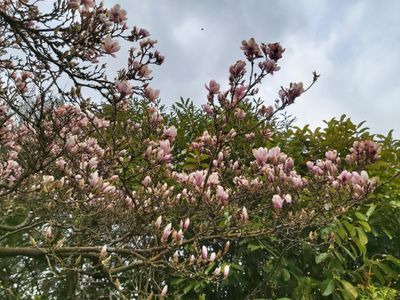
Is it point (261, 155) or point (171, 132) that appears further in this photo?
point (261, 155)

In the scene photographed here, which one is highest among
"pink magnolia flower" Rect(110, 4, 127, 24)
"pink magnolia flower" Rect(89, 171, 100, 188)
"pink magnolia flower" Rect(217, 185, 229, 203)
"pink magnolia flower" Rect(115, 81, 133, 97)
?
"pink magnolia flower" Rect(110, 4, 127, 24)

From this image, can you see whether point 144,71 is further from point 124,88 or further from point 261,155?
point 261,155

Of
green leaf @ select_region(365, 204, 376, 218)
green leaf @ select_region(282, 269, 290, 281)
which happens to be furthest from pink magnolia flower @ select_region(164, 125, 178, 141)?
green leaf @ select_region(365, 204, 376, 218)

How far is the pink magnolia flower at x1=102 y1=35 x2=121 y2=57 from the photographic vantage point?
3.24 metres

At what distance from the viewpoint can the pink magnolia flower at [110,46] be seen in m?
3.24

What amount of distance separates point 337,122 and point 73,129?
3457 mm

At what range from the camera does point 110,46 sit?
3268 mm

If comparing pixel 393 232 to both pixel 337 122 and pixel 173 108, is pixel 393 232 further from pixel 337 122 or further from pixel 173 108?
pixel 173 108

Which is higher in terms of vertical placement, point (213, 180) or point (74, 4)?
point (74, 4)

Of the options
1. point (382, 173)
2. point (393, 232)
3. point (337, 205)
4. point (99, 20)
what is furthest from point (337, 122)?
point (99, 20)

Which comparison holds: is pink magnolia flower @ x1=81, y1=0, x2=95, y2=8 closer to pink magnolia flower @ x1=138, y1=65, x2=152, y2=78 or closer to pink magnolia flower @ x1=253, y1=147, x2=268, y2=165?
pink magnolia flower @ x1=138, y1=65, x2=152, y2=78

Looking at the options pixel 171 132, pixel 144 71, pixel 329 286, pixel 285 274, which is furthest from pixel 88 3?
pixel 329 286

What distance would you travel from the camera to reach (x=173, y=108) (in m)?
7.29

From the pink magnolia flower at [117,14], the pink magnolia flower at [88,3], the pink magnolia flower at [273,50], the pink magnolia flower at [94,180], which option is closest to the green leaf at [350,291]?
the pink magnolia flower at [273,50]
